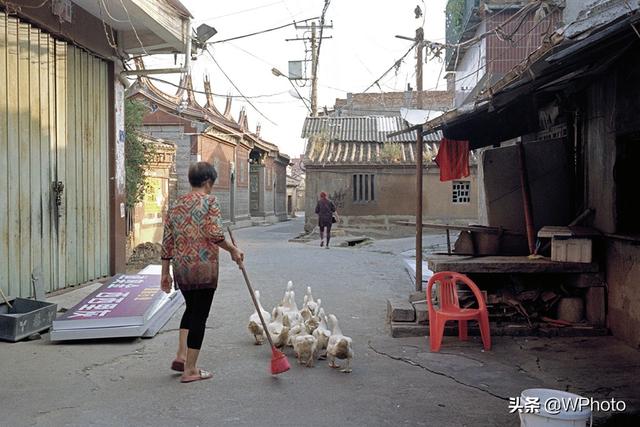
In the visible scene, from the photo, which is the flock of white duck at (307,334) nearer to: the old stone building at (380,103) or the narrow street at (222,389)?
the narrow street at (222,389)

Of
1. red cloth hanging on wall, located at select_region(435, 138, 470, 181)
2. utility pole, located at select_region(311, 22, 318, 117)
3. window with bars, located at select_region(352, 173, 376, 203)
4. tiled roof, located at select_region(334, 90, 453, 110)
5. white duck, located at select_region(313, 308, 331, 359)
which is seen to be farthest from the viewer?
tiled roof, located at select_region(334, 90, 453, 110)

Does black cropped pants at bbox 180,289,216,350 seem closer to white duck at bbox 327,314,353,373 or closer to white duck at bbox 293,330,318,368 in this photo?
white duck at bbox 293,330,318,368

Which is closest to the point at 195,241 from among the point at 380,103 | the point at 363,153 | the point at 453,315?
the point at 453,315

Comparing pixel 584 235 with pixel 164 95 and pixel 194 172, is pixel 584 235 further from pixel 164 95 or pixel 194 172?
pixel 164 95

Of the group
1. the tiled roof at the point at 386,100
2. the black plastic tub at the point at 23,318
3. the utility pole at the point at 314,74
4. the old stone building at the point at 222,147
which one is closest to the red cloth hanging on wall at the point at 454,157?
the black plastic tub at the point at 23,318

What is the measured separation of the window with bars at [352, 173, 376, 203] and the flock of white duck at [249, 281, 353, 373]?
55.5ft

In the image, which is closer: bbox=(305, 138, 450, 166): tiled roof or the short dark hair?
the short dark hair

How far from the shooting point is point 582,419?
9.64 feet

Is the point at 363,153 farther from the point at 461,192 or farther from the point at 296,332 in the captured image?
the point at 296,332

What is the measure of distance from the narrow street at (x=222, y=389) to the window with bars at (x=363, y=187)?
1609 centimetres

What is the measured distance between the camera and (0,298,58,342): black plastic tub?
19.1 ft

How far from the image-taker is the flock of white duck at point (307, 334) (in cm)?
498

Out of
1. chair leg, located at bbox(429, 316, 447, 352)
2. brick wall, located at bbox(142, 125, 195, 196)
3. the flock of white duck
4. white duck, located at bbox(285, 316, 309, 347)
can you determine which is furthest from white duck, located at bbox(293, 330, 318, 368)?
brick wall, located at bbox(142, 125, 195, 196)

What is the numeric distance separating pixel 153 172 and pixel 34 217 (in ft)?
25.5
